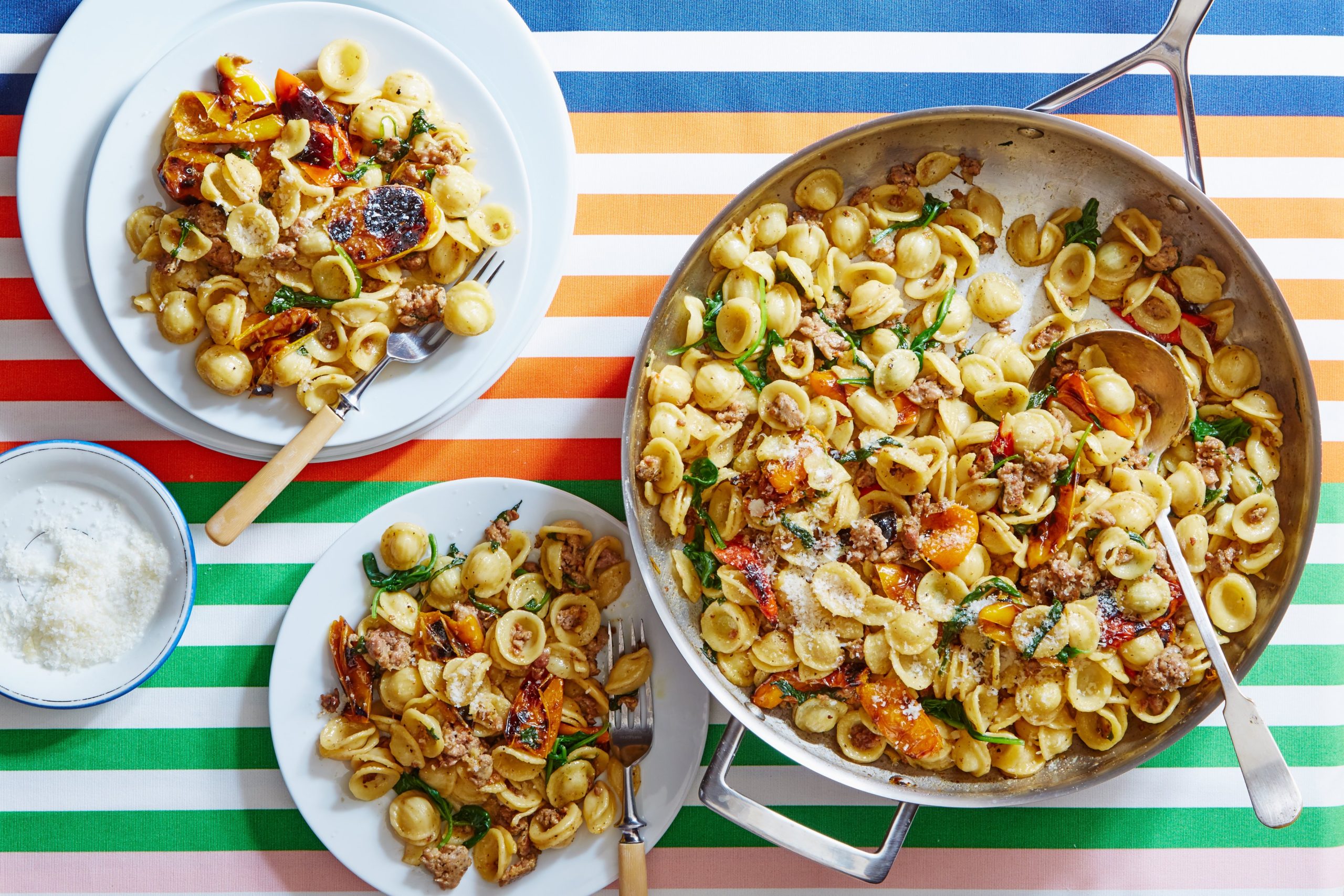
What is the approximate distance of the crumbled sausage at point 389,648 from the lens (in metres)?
2.58

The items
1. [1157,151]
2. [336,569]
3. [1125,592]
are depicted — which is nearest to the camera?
[1125,592]

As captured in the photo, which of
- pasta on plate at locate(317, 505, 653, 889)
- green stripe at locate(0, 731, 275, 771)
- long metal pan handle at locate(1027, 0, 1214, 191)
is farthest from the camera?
green stripe at locate(0, 731, 275, 771)

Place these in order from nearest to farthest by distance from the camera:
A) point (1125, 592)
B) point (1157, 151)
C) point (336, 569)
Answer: point (1125, 592)
point (336, 569)
point (1157, 151)

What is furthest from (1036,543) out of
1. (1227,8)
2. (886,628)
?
(1227,8)

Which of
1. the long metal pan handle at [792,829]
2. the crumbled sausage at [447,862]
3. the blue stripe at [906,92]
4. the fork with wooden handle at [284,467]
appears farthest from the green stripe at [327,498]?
the blue stripe at [906,92]

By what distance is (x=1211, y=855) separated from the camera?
286cm

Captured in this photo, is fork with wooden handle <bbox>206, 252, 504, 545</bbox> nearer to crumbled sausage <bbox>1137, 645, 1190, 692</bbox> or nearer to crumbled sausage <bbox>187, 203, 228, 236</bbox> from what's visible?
crumbled sausage <bbox>187, 203, 228, 236</bbox>

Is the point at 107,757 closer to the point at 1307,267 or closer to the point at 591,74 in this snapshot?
the point at 591,74

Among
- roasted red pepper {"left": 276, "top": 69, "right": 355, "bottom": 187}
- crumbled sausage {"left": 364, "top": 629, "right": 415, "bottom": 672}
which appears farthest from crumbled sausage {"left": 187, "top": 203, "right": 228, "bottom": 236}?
crumbled sausage {"left": 364, "top": 629, "right": 415, "bottom": 672}

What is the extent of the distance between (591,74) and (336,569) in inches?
70.0

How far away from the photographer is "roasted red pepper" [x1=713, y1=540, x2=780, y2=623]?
8.00ft

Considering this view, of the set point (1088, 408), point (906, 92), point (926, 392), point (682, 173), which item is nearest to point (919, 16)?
point (906, 92)

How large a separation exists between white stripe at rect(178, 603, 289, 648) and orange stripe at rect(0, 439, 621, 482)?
43cm

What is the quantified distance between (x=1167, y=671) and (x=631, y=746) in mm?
1574
